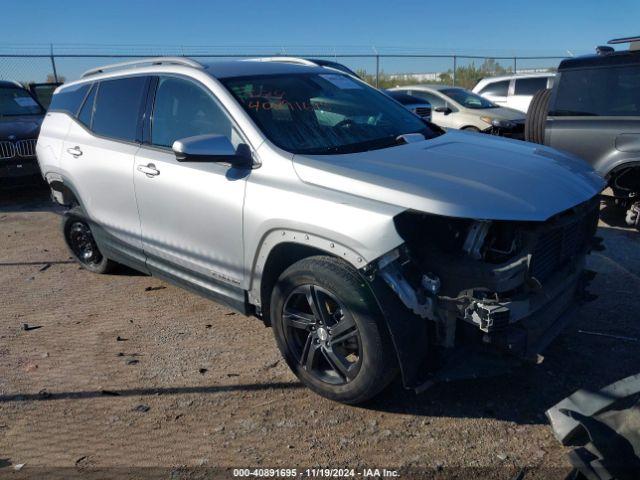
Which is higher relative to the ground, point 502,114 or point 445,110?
point 445,110

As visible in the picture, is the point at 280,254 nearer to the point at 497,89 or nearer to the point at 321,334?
the point at 321,334

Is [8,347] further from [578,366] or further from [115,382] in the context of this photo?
[578,366]

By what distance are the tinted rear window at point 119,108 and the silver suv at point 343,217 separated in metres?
0.02

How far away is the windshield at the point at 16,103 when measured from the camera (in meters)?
9.73

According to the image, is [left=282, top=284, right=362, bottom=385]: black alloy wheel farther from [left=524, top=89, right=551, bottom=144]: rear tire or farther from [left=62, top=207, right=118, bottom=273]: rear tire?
[left=524, top=89, right=551, bottom=144]: rear tire

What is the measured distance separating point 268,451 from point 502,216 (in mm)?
1719

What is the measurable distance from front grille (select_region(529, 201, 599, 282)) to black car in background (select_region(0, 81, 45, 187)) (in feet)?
27.0

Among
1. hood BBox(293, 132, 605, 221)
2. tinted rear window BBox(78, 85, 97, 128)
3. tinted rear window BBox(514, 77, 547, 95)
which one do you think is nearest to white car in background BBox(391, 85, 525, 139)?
tinted rear window BBox(514, 77, 547, 95)

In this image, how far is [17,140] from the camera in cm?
891

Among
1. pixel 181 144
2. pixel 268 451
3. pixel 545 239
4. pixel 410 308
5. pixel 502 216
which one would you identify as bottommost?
pixel 268 451

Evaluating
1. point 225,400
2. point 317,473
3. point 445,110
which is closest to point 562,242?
point 317,473

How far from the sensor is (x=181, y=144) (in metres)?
3.42

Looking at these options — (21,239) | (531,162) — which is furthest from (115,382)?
(21,239)

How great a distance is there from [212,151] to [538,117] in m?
4.97
